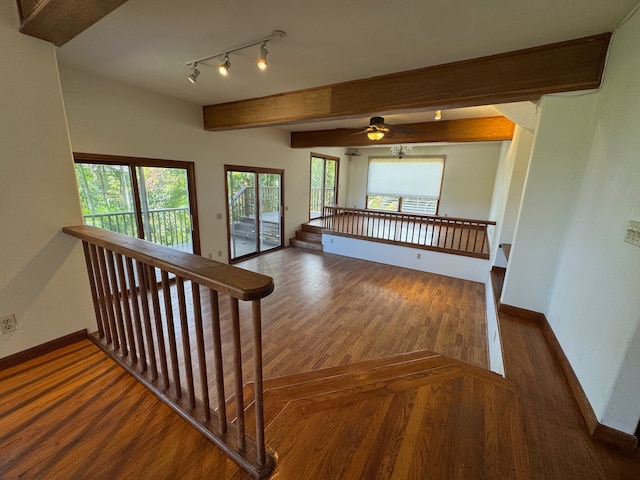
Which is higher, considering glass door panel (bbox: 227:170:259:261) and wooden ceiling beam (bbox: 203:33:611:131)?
wooden ceiling beam (bbox: 203:33:611:131)

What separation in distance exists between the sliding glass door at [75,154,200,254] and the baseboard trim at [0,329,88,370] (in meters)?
1.99

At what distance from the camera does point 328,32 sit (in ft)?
6.25

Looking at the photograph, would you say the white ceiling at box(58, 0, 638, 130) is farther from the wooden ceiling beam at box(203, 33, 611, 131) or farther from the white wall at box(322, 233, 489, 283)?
the white wall at box(322, 233, 489, 283)

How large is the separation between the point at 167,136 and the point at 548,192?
15.3 ft

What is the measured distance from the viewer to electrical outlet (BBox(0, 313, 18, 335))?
61.2 inches

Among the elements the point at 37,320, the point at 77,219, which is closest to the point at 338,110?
the point at 77,219

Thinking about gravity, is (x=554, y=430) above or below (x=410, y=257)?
above

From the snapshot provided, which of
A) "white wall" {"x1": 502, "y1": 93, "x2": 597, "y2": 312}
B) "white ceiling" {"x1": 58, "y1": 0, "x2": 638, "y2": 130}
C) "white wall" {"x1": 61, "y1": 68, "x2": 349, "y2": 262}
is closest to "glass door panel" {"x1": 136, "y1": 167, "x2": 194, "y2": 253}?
"white wall" {"x1": 61, "y1": 68, "x2": 349, "y2": 262}

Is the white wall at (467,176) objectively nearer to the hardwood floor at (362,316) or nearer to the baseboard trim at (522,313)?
the hardwood floor at (362,316)

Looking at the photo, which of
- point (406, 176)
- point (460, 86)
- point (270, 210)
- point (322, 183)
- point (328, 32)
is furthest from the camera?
point (406, 176)

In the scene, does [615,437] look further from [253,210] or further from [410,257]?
[253,210]

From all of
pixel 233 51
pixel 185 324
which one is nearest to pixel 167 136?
pixel 233 51

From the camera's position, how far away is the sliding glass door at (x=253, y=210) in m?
5.19

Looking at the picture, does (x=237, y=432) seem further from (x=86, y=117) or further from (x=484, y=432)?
(x=86, y=117)
